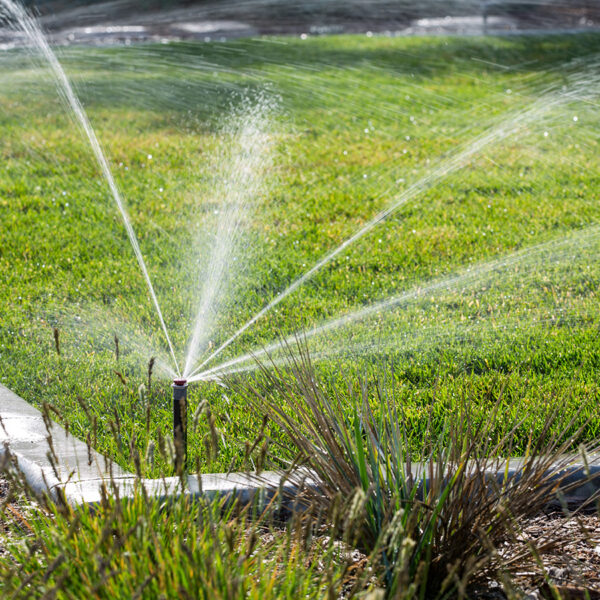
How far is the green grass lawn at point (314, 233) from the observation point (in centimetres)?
366

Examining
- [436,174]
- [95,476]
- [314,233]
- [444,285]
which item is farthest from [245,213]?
[95,476]

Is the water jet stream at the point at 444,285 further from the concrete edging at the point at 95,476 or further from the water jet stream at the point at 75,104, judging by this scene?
the water jet stream at the point at 75,104

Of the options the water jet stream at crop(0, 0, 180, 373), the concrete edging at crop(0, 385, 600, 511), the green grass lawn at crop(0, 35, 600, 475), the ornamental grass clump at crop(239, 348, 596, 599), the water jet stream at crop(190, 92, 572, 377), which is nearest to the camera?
the ornamental grass clump at crop(239, 348, 596, 599)

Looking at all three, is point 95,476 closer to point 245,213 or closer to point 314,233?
point 314,233

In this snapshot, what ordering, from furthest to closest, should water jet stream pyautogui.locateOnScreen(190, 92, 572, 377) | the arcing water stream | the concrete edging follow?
water jet stream pyautogui.locateOnScreen(190, 92, 572, 377)
the arcing water stream
the concrete edging

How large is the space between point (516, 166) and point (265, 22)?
29.3ft

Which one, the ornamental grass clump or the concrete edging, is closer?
the ornamental grass clump

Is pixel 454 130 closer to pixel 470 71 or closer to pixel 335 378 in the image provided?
pixel 470 71

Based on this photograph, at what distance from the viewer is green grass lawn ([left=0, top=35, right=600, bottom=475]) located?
366cm

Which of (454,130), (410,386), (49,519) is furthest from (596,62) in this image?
(49,519)

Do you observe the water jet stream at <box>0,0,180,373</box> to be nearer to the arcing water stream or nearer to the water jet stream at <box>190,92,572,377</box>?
the arcing water stream

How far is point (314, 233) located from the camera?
18.4ft

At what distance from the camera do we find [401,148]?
7445 mm

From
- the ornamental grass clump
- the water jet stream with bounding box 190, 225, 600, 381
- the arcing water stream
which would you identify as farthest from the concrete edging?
the water jet stream with bounding box 190, 225, 600, 381
